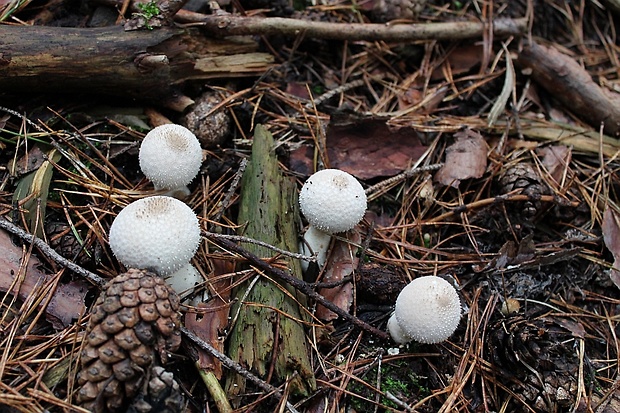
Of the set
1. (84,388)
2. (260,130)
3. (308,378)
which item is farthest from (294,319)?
(260,130)

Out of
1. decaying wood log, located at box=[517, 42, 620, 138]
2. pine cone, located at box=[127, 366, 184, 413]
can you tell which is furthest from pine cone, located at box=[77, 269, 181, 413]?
decaying wood log, located at box=[517, 42, 620, 138]

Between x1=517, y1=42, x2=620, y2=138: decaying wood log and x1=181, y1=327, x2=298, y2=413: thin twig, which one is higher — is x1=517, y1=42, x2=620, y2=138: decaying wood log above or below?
above

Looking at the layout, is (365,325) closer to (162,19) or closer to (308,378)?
(308,378)

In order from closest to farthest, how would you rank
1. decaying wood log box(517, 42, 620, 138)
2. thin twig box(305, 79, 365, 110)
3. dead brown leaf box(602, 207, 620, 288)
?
dead brown leaf box(602, 207, 620, 288), thin twig box(305, 79, 365, 110), decaying wood log box(517, 42, 620, 138)

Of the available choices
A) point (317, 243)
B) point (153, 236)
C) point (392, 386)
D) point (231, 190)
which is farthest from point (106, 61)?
point (392, 386)

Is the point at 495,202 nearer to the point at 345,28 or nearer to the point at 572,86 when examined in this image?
the point at 572,86

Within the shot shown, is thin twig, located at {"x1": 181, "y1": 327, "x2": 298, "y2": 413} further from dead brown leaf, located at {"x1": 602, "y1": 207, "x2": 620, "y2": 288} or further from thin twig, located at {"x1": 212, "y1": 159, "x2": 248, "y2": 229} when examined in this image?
dead brown leaf, located at {"x1": 602, "y1": 207, "x2": 620, "y2": 288}
